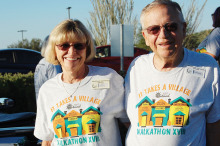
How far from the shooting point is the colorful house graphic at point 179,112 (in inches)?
63.9

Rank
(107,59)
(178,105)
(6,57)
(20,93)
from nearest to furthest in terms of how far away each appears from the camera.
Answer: (178,105) → (20,93) → (6,57) → (107,59)

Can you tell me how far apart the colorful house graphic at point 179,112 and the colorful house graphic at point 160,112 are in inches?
1.2

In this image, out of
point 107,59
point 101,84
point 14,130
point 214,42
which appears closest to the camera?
point 101,84

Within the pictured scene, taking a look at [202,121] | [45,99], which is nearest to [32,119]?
[45,99]

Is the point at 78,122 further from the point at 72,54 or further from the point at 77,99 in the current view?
the point at 72,54

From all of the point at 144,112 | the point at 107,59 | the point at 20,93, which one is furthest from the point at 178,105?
the point at 107,59

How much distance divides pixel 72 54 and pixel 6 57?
23.0 ft

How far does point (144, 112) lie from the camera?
66.7 inches

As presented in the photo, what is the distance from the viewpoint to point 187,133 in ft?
5.33

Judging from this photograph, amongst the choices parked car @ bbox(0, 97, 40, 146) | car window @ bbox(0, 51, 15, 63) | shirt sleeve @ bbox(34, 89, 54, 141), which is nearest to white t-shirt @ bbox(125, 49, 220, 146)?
shirt sleeve @ bbox(34, 89, 54, 141)

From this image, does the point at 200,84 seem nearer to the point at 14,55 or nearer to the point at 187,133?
the point at 187,133

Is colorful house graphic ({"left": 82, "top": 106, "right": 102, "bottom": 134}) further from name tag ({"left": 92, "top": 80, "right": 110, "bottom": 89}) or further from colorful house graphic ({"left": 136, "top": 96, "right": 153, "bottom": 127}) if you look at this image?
colorful house graphic ({"left": 136, "top": 96, "right": 153, "bottom": 127})

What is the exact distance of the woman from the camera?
174cm

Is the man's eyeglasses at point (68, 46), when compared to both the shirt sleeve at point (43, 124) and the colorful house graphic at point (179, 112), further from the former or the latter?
the colorful house graphic at point (179, 112)
